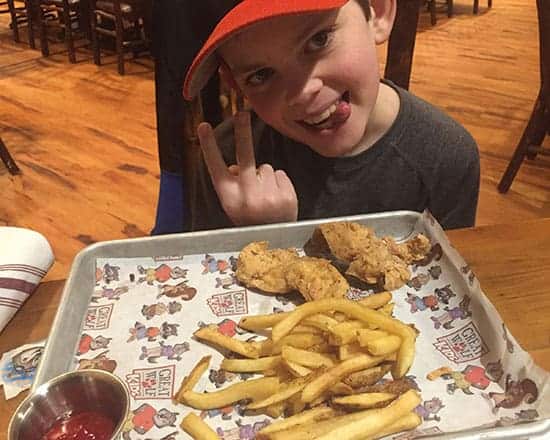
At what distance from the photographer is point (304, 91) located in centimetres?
128

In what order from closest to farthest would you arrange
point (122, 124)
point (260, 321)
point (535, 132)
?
point (260, 321) → point (535, 132) → point (122, 124)

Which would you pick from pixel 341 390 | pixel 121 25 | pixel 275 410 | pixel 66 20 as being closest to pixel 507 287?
pixel 341 390

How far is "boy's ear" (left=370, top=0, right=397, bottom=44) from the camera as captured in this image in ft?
4.70

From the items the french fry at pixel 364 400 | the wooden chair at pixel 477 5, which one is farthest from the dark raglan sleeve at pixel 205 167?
the wooden chair at pixel 477 5

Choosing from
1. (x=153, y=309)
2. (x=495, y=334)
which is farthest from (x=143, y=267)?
(x=495, y=334)

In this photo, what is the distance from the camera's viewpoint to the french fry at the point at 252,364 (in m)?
1.09

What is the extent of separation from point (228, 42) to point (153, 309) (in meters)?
0.54

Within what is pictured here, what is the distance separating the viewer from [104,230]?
3.20m

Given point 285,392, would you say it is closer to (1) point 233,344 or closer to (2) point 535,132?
(1) point 233,344

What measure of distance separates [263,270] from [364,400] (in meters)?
0.36

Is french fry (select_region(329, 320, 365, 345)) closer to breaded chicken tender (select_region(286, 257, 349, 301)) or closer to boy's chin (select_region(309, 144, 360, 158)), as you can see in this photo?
breaded chicken tender (select_region(286, 257, 349, 301))

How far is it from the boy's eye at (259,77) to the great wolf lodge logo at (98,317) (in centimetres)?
53

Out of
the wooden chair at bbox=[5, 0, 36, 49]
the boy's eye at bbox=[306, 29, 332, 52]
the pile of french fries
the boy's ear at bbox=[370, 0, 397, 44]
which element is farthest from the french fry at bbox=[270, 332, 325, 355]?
the wooden chair at bbox=[5, 0, 36, 49]

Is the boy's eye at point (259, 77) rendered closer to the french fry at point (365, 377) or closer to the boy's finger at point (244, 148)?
the boy's finger at point (244, 148)
